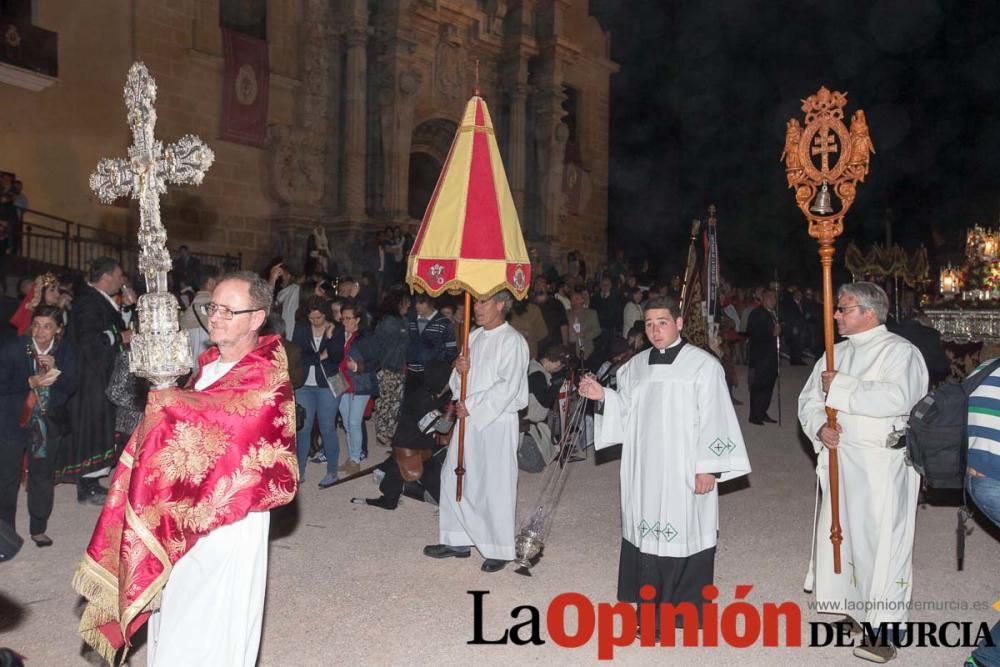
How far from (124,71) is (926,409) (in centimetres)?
1601

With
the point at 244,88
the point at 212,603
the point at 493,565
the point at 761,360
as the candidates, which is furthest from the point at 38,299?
the point at 244,88

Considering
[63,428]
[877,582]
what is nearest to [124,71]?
[63,428]

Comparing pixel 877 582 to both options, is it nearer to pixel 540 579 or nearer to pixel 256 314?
pixel 540 579

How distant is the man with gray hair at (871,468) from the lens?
4133 mm

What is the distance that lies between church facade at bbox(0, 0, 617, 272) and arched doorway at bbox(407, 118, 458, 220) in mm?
46

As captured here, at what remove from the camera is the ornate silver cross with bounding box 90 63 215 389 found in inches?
103

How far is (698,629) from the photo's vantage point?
4.38 metres

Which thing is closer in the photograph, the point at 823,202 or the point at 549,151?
the point at 823,202

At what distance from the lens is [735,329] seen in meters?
17.8

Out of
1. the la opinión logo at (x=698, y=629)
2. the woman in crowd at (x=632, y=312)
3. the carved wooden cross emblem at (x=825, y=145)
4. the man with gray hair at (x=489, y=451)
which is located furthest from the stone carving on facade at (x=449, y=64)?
the la opinión logo at (x=698, y=629)

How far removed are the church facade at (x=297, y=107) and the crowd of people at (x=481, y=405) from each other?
20.2ft

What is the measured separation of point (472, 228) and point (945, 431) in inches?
138

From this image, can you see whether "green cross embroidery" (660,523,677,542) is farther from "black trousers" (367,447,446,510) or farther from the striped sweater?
"black trousers" (367,447,446,510)

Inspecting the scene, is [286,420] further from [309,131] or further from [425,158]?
[425,158]
